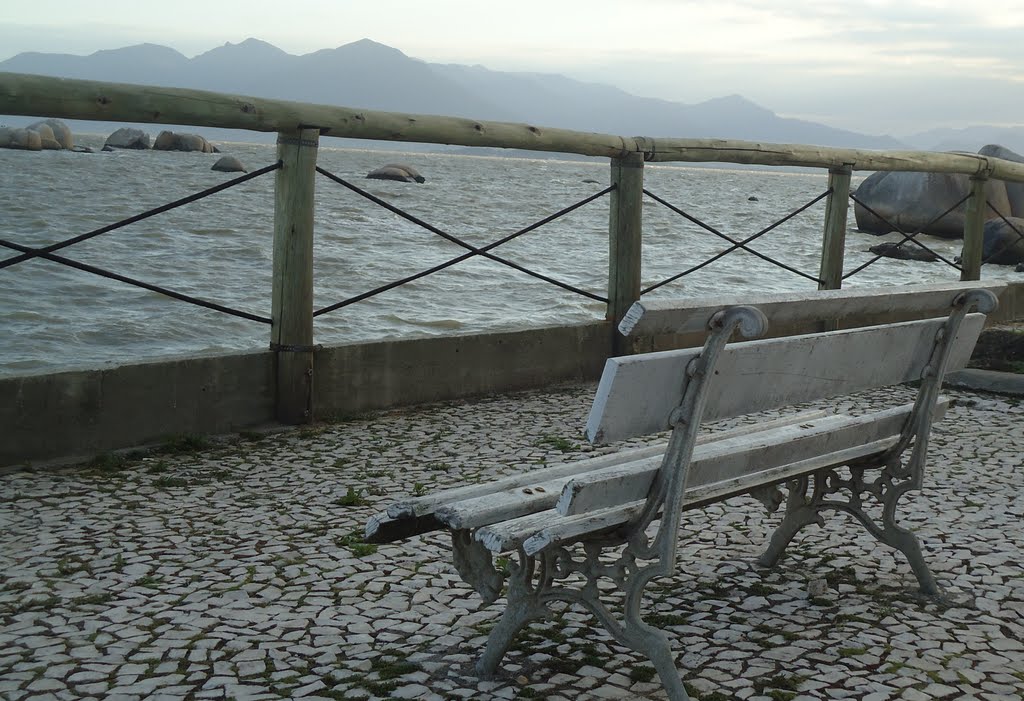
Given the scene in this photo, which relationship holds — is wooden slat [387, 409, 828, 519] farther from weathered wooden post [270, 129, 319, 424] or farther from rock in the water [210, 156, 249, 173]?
rock in the water [210, 156, 249, 173]

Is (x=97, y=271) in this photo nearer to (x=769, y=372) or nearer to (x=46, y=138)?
(x=769, y=372)

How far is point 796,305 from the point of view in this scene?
105 inches

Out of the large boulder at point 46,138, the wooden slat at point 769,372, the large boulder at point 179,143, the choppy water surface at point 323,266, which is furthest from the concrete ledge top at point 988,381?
the large boulder at point 179,143

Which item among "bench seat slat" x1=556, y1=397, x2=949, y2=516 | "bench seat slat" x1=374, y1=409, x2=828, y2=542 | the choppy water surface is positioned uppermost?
"bench seat slat" x1=556, y1=397, x2=949, y2=516

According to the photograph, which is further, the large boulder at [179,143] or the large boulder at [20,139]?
the large boulder at [179,143]

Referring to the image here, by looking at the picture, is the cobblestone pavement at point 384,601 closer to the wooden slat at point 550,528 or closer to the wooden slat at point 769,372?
the wooden slat at point 550,528

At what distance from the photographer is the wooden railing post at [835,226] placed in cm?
766

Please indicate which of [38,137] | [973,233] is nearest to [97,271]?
[973,233]

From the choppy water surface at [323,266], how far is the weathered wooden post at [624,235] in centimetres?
80

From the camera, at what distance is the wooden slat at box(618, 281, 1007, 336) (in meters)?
2.27

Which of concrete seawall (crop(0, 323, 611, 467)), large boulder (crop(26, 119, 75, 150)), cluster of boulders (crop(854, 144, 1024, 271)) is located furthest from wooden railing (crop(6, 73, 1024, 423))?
large boulder (crop(26, 119, 75, 150))

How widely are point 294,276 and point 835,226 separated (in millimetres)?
4199

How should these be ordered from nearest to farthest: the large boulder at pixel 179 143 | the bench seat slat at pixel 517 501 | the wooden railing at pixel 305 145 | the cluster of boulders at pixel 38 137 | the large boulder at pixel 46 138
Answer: the bench seat slat at pixel 517 501, the wooden railing at pixel 305 145, the cluster of boulders at pixel 38 137, the large boulder at pixel 46 138, the large boulder at pixel 179 143

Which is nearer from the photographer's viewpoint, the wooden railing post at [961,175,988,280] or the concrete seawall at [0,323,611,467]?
the concrete seawall at [0,323,611,467]
